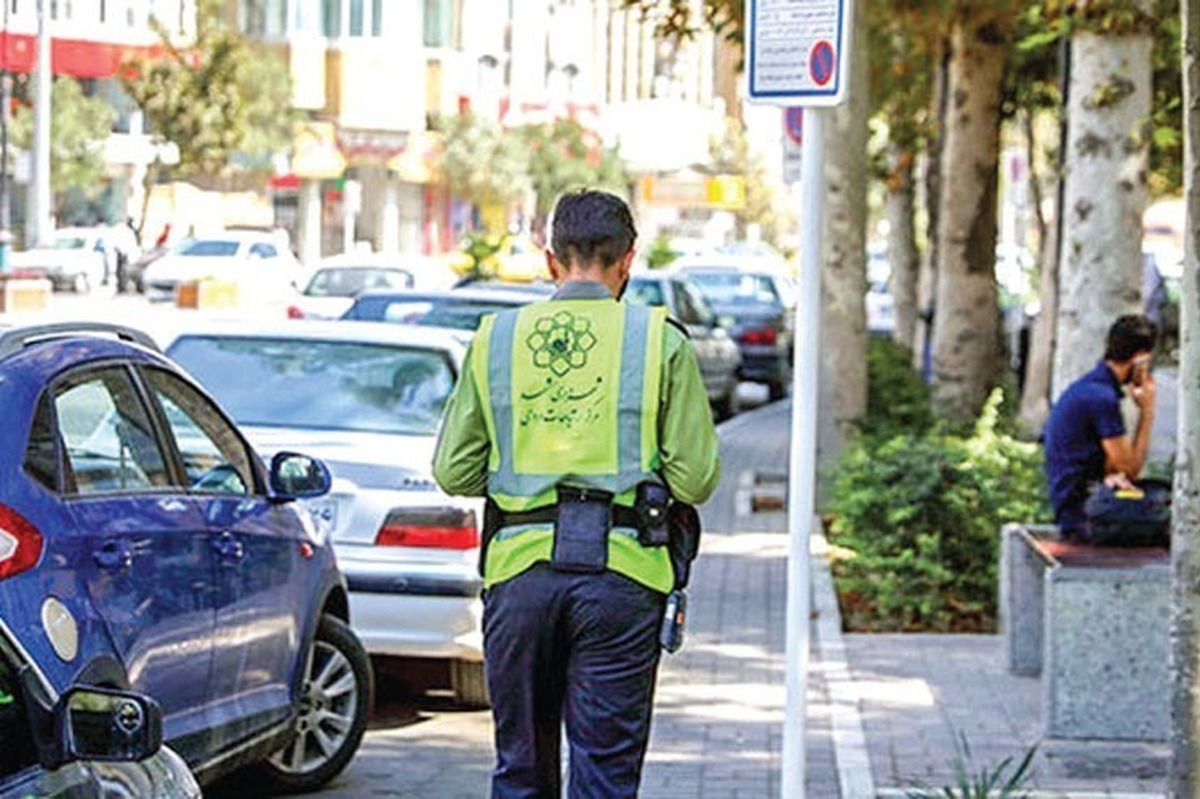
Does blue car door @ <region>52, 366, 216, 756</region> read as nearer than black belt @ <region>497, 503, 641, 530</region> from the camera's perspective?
No

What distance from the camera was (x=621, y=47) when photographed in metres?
116

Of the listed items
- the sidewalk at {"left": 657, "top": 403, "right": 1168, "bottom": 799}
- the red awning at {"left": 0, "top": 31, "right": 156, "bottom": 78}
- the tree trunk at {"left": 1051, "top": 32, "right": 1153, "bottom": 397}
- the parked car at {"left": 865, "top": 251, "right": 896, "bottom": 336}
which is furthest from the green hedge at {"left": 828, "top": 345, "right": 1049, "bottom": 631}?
the red awning at {"left": 0, "top": 31, "right": 156, "bottom": 78}

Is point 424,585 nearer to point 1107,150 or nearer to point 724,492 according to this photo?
point 1107,150

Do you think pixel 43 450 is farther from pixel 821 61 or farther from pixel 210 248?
pixel 210 248

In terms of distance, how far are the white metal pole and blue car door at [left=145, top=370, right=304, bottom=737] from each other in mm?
1637

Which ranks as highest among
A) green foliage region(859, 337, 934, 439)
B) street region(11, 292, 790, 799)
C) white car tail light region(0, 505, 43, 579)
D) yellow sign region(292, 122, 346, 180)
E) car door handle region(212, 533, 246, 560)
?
yellow sign region(292, 122, 346, 180)

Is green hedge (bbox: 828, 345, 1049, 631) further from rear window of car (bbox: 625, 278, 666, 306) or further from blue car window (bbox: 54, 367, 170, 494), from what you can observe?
rear window of car (bbox: 625, 278, 666, 306)

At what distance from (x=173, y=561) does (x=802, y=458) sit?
175cm

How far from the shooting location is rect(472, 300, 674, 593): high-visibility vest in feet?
21.2

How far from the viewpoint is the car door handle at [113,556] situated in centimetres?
731

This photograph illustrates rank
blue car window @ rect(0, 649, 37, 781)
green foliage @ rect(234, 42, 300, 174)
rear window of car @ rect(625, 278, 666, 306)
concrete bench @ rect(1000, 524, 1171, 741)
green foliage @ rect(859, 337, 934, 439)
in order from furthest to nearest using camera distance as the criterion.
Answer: green foliage @ rect(234, 42, 300, 174)
rear window of car @ rect(625, 278, 666, 306)
green foliage @ rect(859, 337, 934, 439)
concrete bench @ rect(1000, 524, 1171, 741)
blue car window @ rect(0, 649, 37, 781)

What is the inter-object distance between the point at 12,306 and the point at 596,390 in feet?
122

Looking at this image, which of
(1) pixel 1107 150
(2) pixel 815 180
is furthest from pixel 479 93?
(2) pixel 815 180

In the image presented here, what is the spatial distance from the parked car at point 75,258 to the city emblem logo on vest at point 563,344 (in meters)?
51.4
